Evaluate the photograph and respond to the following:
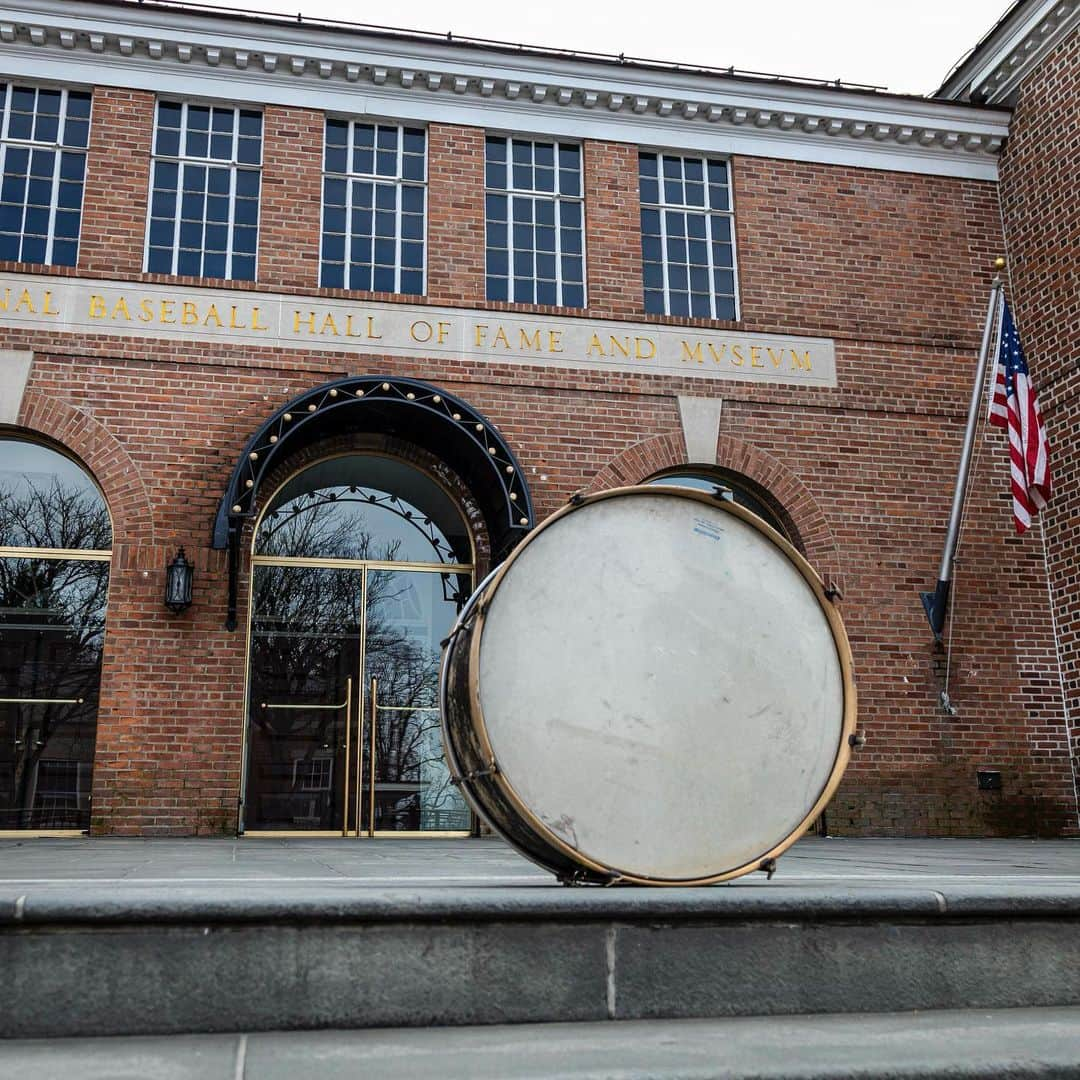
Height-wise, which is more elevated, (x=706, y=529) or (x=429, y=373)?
(x=429, y=373)

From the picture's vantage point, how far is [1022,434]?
11.2 meters

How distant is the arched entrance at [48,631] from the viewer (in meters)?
10.1

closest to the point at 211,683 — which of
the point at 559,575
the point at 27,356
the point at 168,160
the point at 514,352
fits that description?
the point at 27,356

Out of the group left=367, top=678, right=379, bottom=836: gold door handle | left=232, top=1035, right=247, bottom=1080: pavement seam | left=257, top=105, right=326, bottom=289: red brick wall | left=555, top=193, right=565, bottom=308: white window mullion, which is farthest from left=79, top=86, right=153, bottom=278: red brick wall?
left=232, top=1035, right=247, bottom=1080: pavement seam

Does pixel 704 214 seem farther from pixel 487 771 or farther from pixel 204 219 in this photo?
pixel 487 771

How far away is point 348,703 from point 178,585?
189cm

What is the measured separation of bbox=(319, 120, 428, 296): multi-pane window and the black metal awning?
1.55 m

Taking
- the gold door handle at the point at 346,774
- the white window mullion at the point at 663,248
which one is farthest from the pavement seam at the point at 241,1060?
the white window mullion at the point at 663,248

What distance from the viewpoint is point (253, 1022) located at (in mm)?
2650

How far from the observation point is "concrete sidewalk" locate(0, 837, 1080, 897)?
432cm

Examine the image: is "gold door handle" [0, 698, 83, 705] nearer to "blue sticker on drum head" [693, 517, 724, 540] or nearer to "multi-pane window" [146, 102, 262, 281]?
"multi-pane window" [146, 102, 262, 281]

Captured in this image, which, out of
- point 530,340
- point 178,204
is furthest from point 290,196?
point 530,340

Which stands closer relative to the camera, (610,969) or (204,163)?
(610,969)

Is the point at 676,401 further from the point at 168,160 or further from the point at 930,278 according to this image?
the point at 168,160
